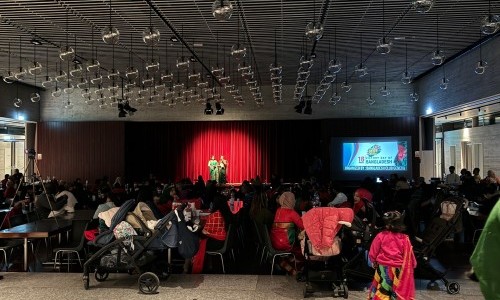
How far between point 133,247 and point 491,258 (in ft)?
15.4

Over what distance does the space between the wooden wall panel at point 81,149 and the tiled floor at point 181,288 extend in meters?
14.2

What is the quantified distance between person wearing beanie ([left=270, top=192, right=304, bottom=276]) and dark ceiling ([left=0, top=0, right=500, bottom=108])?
433 cm

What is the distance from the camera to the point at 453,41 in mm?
11891

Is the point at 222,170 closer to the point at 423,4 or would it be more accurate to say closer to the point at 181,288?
the point at 181,288

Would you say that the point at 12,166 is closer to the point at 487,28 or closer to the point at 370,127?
the point at 370,127

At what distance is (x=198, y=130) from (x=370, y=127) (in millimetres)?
7579

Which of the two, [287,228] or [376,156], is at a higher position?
[376,156]

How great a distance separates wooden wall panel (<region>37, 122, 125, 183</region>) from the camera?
20259 millimetres

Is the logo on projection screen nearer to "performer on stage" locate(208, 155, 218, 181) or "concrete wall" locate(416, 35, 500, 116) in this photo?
"concrete wall" locate(416, 35, 500, 116)

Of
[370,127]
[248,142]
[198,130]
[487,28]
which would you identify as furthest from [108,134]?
[487,28]

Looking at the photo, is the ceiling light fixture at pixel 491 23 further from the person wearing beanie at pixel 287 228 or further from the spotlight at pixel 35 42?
the spotlight at pixel 35 42

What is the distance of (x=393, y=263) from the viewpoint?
4309mm

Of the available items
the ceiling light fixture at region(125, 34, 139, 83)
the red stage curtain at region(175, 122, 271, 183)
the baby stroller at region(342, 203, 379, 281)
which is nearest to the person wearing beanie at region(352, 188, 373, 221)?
the baby stroller at region(342, 203, 379, 281)

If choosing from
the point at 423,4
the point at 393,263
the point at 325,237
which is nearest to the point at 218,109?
the point at 423,4
